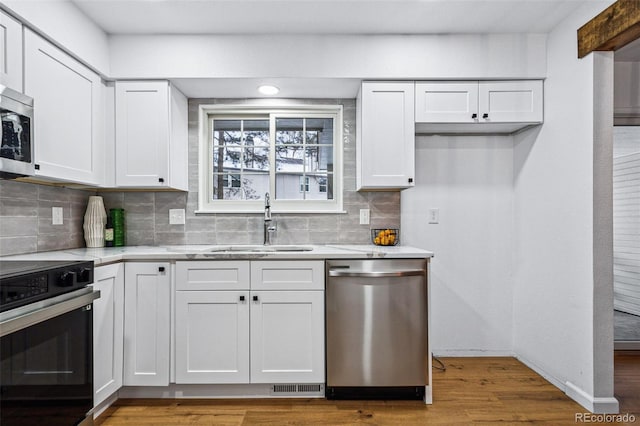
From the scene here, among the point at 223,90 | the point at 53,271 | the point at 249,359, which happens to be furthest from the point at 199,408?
the point at 223,90

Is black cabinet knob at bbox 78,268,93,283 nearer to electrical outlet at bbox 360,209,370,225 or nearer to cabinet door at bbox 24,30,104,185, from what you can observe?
cabinet door at bbox 24,30,104,185

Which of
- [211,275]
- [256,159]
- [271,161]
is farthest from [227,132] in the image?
[211,275]

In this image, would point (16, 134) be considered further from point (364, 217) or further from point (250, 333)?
point (364, 217)

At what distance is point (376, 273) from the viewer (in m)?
2.19

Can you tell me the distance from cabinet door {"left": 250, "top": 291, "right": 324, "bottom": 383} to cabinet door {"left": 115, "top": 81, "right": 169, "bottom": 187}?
1171mm

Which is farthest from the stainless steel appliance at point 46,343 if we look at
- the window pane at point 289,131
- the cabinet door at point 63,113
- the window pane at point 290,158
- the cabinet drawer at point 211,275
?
the window pane at point 289,131

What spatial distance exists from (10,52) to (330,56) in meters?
1.76

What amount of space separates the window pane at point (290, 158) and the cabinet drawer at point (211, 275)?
41.1 inches

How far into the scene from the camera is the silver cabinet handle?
219 cm

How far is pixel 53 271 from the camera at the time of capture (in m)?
1.52

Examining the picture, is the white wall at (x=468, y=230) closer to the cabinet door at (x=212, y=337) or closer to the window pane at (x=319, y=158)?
the window pane at (x=319, y=158)

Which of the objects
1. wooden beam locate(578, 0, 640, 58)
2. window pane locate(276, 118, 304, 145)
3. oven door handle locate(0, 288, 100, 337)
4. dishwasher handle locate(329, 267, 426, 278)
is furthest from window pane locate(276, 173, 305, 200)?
wooden beam locate(578, 0, 640, 58)

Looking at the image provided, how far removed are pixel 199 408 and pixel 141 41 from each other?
2439 mm

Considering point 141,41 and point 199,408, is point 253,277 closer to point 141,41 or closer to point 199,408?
point 199,408
